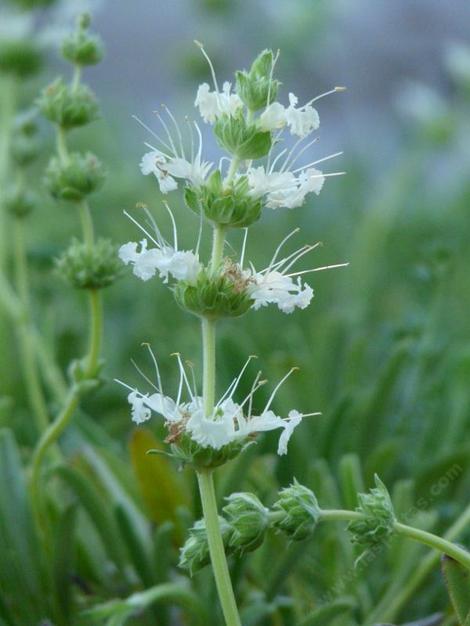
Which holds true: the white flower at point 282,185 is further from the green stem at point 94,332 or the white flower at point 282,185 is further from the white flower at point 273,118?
the green stem at point 94,332

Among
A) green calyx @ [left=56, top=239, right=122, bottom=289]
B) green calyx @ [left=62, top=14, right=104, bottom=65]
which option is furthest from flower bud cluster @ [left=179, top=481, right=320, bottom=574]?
green calyx @ [left=62, top=14, right=104, bottom=65]

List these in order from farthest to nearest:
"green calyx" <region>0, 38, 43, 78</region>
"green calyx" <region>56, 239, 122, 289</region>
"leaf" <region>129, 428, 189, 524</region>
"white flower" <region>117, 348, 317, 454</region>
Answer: "green calyx" <region>0, 38, 43, 78</region>
"leaf" <region>129, 428, 189, 524</region>
"green calyx" <region>56, 239, 122, 289</region>
"white flower" <region>117, 348, 317, 454</region>

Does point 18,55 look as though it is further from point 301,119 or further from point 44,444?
point 301,119

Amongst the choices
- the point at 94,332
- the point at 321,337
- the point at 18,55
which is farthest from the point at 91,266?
the point at 18,55

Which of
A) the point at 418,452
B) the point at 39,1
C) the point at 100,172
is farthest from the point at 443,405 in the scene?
the point at 39,1

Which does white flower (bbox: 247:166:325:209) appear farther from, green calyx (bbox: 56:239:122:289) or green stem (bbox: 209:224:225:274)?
green calyx (bbox: 56:239:122:289)

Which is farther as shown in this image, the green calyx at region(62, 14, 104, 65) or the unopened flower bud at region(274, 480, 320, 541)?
the green calyx at region(62, 14, 104, 65)

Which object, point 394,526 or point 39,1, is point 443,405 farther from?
point 39,1
